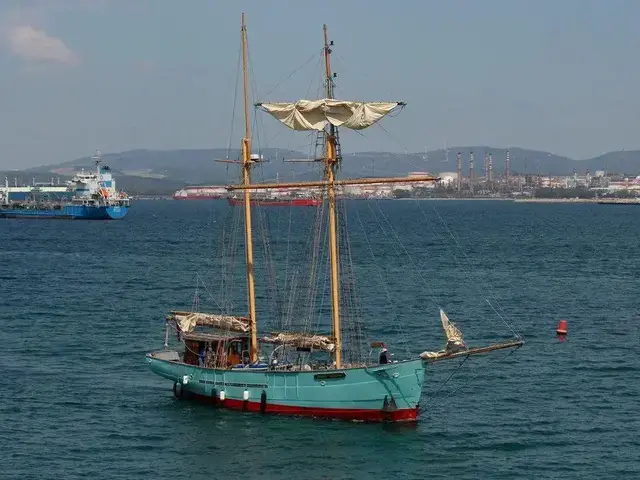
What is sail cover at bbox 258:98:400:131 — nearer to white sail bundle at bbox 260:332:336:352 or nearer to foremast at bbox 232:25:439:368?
foremast at bbox 232:25:439:368

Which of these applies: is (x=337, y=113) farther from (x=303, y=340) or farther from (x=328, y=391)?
(x=328, y=391)

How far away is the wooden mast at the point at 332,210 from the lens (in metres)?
50.9

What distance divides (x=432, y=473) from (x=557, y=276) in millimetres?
69471

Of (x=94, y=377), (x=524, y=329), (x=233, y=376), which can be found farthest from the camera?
(x=524, y=329)

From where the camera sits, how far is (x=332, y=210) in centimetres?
5178

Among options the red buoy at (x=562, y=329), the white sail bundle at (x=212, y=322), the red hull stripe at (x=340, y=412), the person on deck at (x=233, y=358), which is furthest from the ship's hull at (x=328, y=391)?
the red buoy at (x=562, y=329)

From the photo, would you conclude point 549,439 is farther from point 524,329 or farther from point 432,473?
point 524,329

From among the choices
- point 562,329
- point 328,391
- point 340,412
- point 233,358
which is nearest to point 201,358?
point 233,358

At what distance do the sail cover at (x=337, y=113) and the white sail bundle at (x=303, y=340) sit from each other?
9673mm

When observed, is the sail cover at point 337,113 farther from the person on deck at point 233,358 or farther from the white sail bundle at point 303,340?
the person on deck at point 233,358

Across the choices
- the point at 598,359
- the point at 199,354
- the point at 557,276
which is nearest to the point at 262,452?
the point at 199,354

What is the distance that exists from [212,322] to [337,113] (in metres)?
12.3

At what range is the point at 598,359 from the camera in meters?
63.2

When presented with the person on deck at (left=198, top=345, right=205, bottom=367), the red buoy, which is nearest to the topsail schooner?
the person on deck at (left=198, top=345, right=205, bottom=367)
